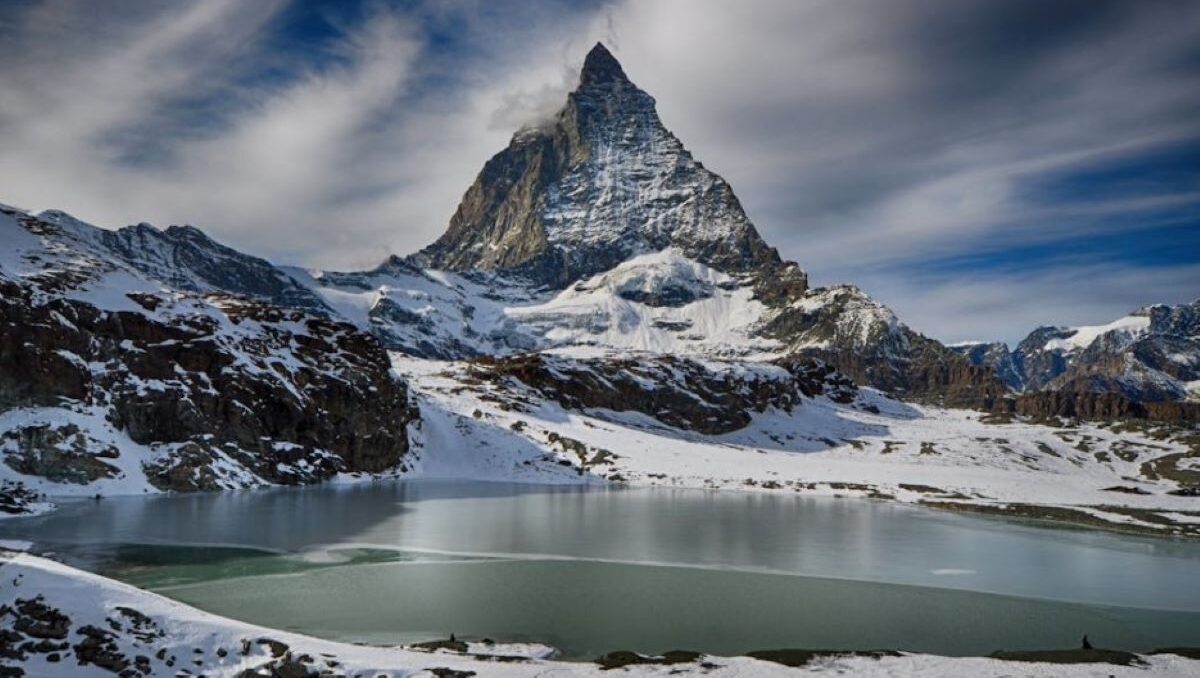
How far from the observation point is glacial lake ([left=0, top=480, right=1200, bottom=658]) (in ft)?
84.0

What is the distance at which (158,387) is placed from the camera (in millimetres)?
71000

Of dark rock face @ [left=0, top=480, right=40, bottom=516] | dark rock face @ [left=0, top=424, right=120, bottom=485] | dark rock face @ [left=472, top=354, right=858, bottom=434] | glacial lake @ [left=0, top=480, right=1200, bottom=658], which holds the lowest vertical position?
glacial lake @ [left=0, top=480, right=1200, bottom=658]

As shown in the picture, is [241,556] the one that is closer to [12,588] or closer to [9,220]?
[12,588]

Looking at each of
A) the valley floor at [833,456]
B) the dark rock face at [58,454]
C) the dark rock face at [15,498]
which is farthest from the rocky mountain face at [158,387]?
the valley floor at [833,456]

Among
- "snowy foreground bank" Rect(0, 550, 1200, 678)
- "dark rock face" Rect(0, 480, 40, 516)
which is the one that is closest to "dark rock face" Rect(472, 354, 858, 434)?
"dark rock face" Rect(0, 480, 40, 516)

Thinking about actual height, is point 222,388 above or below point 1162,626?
above

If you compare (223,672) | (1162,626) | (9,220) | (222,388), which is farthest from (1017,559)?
(9,220)

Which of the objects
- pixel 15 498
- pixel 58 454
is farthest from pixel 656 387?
pixel 15 498

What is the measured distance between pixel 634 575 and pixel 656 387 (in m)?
141

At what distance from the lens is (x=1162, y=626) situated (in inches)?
1097

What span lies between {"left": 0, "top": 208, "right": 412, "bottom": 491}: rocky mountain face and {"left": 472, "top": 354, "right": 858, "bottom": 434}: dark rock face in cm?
6279

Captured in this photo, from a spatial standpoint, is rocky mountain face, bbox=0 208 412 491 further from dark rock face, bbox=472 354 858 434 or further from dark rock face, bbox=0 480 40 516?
dark rock face, bbox=472 354 858 434

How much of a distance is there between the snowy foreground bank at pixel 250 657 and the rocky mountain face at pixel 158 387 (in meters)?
43.0

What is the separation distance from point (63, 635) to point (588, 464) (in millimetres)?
88887
